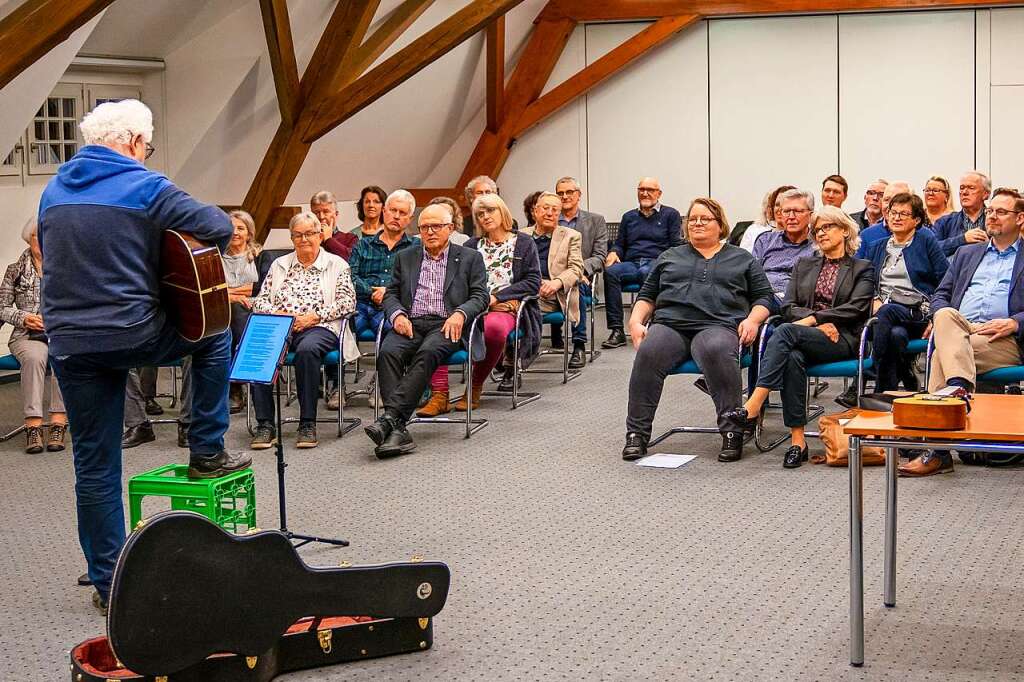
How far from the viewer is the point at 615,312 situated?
8.92 meters

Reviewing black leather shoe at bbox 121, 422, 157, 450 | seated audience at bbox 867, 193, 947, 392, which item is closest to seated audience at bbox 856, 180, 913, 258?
seated audience at bbox 867, 193, 947, 392

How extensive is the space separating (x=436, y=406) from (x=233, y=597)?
3628 millimetres

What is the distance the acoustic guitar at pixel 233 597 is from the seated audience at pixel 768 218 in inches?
157

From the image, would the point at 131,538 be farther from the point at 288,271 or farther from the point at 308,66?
the point at 308,66

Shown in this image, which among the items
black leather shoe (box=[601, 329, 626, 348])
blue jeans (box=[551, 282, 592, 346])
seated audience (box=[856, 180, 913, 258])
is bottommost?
black leather shoe (box=[601, 329, 626, 348])

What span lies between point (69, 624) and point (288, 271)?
3002 millimetres

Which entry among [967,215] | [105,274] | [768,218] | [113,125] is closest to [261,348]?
[105,274]

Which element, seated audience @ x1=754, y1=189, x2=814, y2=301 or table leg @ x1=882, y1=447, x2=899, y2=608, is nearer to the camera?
table leg @ x1=882, y1=447, x2=899, y2=608

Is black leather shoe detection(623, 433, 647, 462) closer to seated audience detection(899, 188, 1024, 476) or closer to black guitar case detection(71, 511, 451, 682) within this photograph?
seated audience detection(899, 188, 1024, 476)

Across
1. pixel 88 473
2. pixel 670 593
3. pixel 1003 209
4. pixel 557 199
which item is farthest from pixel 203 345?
pixel 557 199

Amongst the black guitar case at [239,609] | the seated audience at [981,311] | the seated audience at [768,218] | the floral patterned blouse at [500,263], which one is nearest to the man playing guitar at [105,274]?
the black guitar case at [239,609]

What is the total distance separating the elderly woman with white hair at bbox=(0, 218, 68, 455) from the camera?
19.8 feet

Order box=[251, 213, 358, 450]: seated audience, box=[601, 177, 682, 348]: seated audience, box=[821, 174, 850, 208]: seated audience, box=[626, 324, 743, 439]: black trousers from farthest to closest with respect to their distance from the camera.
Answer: box=[601, 177, 682, 348]: seated audience
box=[821, 174, 850, 208]: seated audience
box=[251, 213, 358, 450]: seated audience
box=[626, 324, 743, 439]: black trousers

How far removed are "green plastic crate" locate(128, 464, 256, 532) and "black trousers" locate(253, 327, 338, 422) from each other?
2.13 meters
